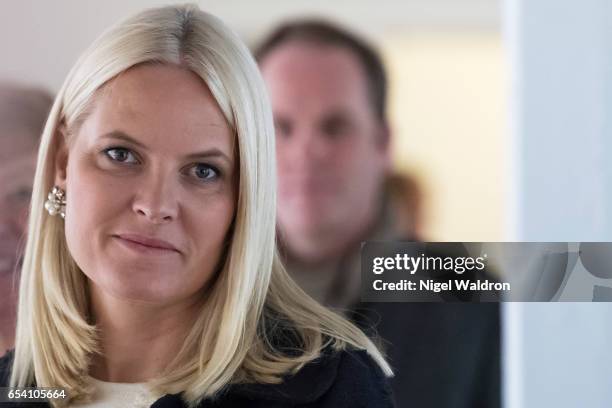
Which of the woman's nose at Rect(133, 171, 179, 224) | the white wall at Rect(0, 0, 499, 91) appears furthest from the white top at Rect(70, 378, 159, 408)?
the white wall at Rect(0, 0, 499, 91)

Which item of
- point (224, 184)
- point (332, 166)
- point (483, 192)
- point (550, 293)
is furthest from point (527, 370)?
point (224, 184)

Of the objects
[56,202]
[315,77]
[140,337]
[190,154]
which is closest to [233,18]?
[315,77]

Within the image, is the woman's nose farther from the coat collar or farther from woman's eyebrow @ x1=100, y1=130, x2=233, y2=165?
the coat collar

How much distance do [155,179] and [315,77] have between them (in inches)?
14.2

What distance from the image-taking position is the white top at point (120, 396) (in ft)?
4.59

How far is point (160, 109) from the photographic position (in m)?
1.37

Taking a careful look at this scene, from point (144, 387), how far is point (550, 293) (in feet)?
2.32

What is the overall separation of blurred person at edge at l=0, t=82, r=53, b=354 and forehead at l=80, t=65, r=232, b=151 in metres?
0.21

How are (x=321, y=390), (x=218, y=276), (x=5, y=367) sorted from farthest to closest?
(x=5, y=367)
(x=218, y=276)
(x=321, y=390)

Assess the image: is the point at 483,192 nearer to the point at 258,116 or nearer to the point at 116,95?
the point at 258,116

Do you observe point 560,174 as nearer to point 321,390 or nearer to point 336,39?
point 336,39

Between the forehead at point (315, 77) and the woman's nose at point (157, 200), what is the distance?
0.29m

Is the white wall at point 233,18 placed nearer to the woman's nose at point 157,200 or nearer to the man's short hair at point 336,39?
the man's short hair at point 336,39

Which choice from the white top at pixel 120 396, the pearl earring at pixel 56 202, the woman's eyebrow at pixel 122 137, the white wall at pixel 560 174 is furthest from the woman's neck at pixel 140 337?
the white wall at pixel 560 174
